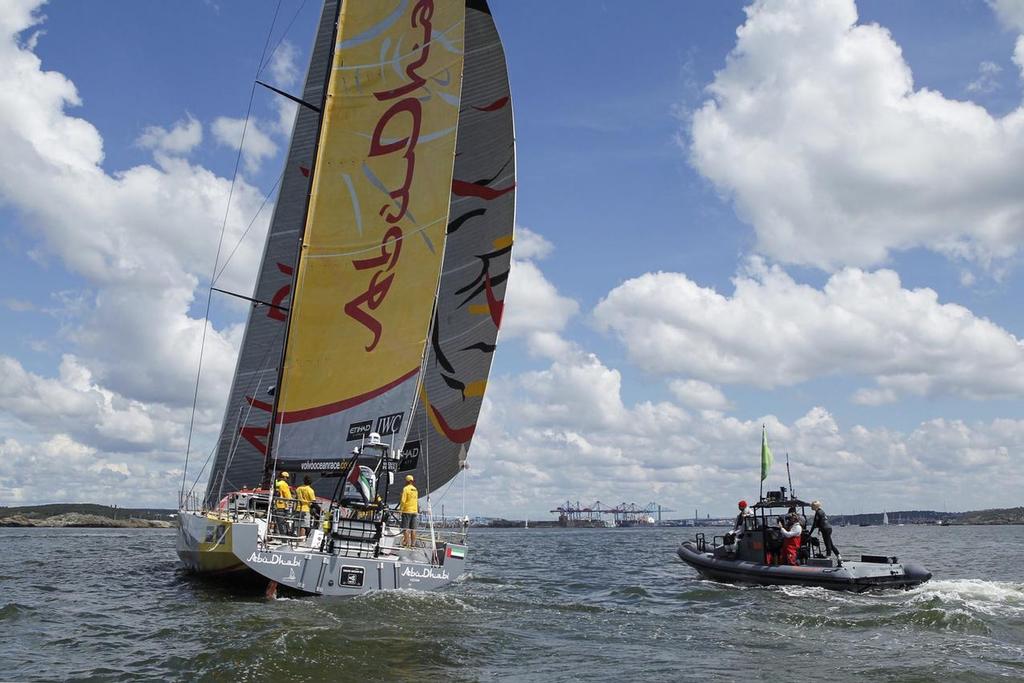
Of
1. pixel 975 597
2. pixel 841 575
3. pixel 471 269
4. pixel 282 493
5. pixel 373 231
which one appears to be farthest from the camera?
pixel 471 269

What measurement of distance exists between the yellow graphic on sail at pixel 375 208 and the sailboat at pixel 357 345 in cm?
3

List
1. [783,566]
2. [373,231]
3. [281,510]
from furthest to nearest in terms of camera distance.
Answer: [783,566] → [373,231] → [281,510]

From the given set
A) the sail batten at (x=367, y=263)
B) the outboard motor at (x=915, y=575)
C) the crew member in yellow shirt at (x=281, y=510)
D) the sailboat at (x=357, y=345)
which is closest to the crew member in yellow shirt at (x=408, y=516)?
the sailboat at (x=357, y=345)

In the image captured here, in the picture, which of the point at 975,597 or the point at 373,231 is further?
the point at 373,231

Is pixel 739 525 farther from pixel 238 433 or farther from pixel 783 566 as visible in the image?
pixel 238 433

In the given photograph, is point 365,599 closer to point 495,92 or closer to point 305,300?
point 305,300

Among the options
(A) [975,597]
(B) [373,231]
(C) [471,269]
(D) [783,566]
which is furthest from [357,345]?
(A) [975,597]

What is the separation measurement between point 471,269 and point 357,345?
25.2ft

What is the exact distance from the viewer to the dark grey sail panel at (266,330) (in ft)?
79.6

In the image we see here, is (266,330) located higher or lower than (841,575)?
higher

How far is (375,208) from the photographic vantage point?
2011 centimetres

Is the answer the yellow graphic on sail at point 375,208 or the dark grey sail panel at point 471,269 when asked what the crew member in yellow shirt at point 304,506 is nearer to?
the yellow graphic on sail at point 375,208

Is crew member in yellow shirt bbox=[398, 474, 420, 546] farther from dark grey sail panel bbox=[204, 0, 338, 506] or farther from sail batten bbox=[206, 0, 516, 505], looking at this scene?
dark grey sail panel bbox=[204, 0, 338, 506]

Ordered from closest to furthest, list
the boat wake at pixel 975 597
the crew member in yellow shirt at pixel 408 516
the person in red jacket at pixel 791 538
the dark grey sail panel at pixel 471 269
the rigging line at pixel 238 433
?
the crew member in yellow shirt at pixel 408 516, the boat wake at pixel 975 597, the person in red jacket at pixel 791 538, the rigging line at pixel 238 433, the dark grey sail panel at pixel 471 269
